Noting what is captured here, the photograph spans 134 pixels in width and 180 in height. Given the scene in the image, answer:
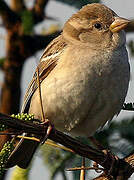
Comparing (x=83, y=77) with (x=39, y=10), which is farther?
(x=39, y=10)

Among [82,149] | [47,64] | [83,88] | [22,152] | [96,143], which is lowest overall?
[22,152]

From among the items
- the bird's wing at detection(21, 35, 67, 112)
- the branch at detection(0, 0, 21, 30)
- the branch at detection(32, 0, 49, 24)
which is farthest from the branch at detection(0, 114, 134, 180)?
the branch at detection(0, 0, 21, 30)

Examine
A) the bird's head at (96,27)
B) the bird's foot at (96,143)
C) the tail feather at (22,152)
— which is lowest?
the tail feather at (22,152)

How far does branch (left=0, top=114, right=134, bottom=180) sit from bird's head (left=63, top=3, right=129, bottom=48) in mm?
1553

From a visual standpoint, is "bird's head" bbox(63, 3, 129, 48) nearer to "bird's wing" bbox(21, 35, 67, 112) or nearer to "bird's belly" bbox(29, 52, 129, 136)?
"bird's wing" bbox(21, 35, 67, 112)

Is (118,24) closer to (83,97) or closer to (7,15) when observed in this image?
(83,97)

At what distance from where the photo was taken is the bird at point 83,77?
183 inches

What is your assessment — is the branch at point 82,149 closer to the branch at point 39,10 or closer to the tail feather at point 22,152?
the tail feather at point 22,152

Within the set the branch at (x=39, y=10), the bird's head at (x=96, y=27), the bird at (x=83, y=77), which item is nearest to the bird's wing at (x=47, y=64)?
the bird at (x=83, y=77)

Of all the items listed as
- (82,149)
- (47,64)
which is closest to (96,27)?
(47,64)

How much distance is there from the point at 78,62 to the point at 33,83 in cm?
74

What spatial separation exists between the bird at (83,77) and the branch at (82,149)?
0.88 meters

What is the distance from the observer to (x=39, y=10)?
20.0ft

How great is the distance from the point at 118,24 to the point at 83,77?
731 millimetres
